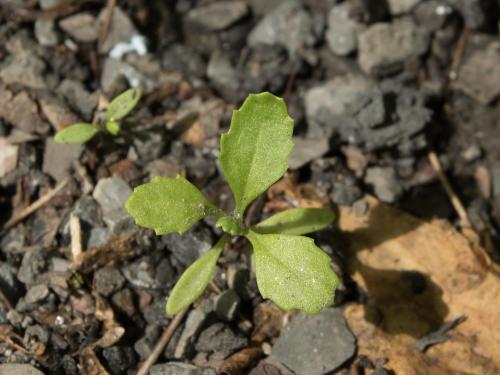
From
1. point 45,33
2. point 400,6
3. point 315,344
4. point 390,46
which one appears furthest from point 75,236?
point 400,6

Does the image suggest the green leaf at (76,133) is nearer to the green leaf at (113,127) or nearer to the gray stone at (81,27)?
the green leaf at (113,127)

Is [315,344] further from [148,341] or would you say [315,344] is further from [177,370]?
[148,341]

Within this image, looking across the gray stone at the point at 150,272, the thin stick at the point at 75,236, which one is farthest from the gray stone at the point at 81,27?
the gray stone at the point at 150,272

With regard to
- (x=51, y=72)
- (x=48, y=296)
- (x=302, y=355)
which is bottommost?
(x=302, y=355)

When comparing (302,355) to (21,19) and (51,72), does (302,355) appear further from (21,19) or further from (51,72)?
(21,19)

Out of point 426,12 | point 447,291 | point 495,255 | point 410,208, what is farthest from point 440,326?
point 426,12
